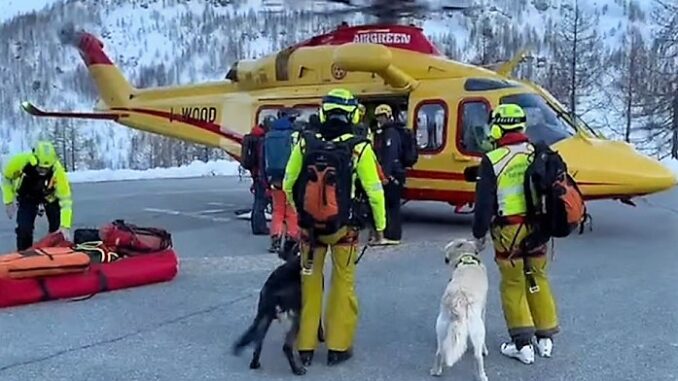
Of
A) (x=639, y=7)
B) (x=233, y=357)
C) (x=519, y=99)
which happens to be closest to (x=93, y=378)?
(x=233, y=357)

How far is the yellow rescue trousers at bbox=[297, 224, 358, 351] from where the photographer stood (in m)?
5.12

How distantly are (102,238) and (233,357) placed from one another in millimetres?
3157

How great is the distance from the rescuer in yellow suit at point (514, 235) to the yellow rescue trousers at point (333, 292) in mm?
831

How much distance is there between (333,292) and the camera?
518cm

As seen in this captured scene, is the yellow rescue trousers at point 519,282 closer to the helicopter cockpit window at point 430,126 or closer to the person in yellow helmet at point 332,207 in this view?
the person in yellow helmet at point 332,207

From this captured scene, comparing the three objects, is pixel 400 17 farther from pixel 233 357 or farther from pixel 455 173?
pixel 233 357

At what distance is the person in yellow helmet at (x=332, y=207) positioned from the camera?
493cm

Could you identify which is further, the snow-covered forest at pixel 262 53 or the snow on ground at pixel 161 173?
the snow on ground at pixel 161 173

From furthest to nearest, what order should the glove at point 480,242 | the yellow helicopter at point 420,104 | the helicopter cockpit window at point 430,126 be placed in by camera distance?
1. the helicopter cockpit window at point 430,126
2. the yellow helicopter at point 420,104
3. the glove at point 480,242

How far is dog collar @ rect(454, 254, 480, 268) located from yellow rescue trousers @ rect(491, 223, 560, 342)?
164mm

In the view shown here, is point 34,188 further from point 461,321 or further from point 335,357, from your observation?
point 461,321

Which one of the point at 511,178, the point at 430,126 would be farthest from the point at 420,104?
the point at 511,178

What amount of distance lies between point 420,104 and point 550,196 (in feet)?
20.4

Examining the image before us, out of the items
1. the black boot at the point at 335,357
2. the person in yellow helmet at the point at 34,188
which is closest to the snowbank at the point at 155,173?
the person in yellow helmet at the point at 34,188
